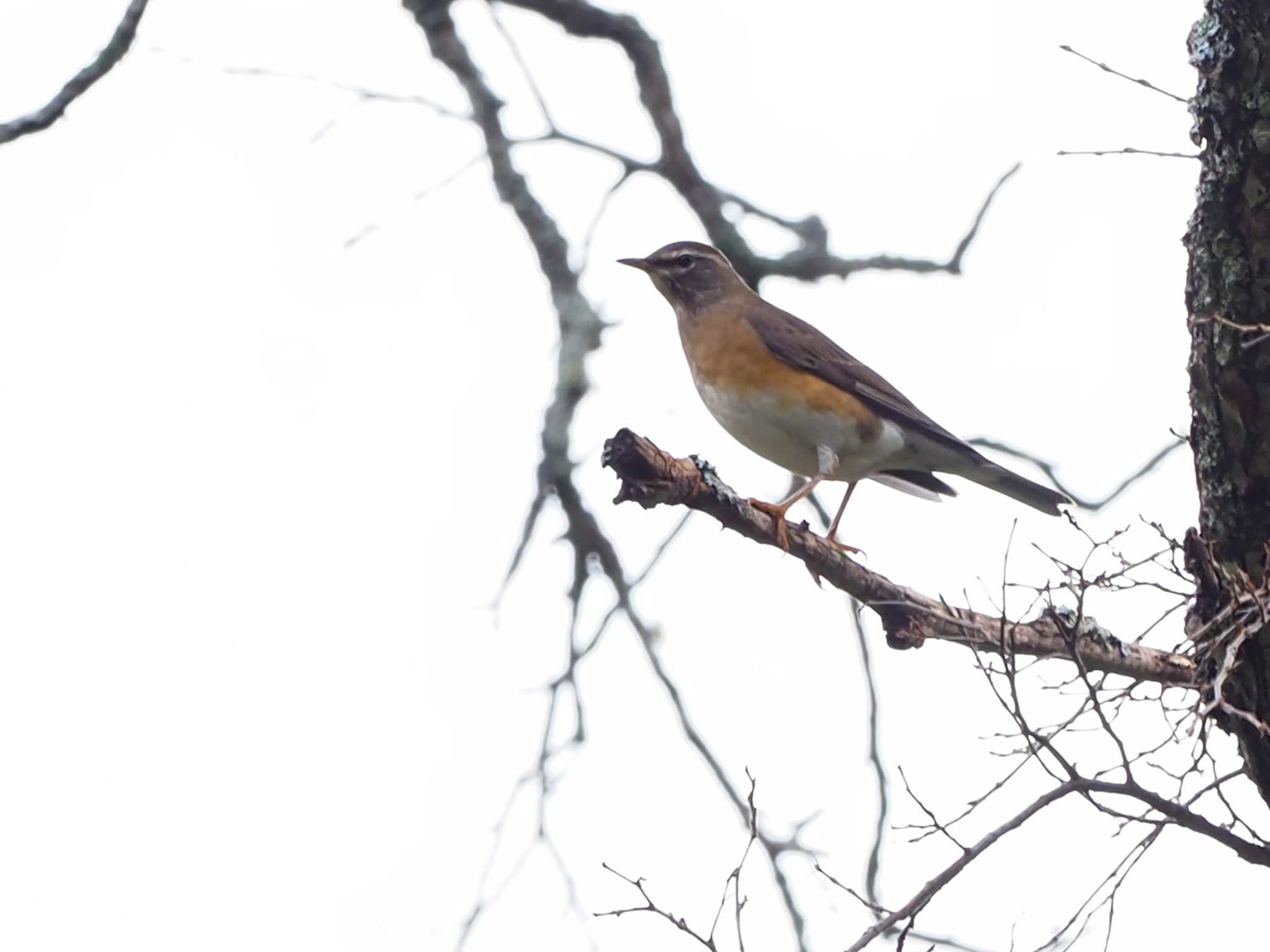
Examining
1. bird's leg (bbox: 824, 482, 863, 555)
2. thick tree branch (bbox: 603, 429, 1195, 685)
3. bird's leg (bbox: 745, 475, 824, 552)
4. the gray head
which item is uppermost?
the gray head

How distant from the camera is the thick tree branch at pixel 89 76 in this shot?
5.36 metres

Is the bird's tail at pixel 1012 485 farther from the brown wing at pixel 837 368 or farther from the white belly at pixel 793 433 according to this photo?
the white belly at pixel 793 433

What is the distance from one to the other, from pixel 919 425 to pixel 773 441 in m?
0.63

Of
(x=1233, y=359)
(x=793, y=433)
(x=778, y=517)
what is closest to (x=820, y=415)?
(x=793, y=433)

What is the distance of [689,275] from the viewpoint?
760 centimetres

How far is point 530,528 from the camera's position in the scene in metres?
6.51

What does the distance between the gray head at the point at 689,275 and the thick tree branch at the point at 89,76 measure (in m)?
2.76

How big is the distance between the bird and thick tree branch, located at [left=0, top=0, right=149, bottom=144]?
8.41 feet

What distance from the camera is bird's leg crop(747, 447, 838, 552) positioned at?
15.4ft

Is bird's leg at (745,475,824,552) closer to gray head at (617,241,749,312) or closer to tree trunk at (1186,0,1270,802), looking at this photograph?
tree trunk at (1186,0,1270,802)

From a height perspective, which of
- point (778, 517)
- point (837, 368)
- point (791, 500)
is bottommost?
point (778, 517)

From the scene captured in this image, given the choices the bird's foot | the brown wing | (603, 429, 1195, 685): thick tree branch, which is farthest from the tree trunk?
the brown wing

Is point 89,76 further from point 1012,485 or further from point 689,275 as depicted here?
point 1012,485

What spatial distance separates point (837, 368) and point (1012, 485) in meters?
0.90
